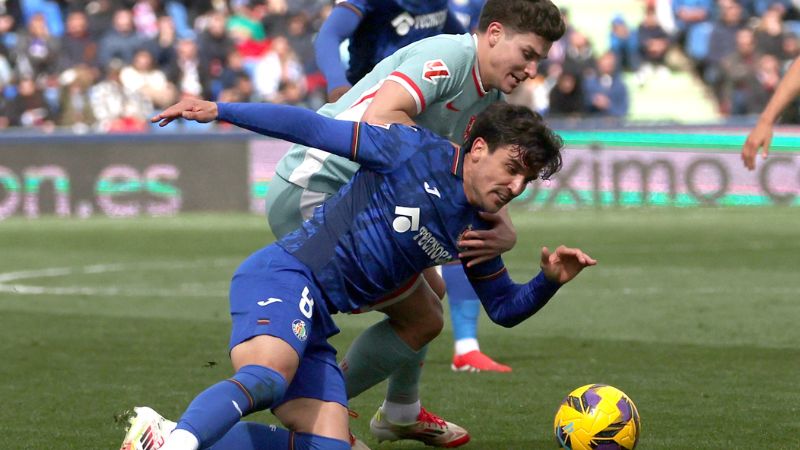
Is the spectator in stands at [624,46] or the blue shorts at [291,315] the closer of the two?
the blue shorts at [291,315]

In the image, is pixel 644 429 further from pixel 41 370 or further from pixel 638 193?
pixel 638 193

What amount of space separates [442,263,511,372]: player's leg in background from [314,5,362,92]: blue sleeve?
144 centimetres

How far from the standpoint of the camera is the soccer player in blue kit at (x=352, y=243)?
496 centimetres

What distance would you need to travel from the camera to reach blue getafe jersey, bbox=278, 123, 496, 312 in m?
5.14

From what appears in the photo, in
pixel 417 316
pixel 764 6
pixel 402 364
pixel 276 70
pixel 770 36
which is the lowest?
pixel 276 70

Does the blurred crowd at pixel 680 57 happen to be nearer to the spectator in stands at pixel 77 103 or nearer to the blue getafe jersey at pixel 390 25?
the spectator in stands at pixel 77 103

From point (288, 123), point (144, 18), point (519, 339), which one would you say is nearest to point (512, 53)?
point (288, 123)

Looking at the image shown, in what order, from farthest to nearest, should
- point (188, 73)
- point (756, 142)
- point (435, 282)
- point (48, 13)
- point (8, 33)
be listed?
point (48, 13) → point (8, 33) → point (188, 73) → point (756, 142) → point (435, 282)

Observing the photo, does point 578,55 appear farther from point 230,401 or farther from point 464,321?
point 230,401

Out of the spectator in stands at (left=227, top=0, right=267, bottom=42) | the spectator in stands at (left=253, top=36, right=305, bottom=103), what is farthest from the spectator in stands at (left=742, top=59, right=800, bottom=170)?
the spectator in stands at (left=227, top=0, right=267, bottom=42)

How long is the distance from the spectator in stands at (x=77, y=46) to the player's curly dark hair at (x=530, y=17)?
18.1 metres

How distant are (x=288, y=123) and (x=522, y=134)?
80 cm

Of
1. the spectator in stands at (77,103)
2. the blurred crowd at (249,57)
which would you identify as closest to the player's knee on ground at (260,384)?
the blurred crowd at (249,57)

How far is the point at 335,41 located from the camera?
718 centimetres
